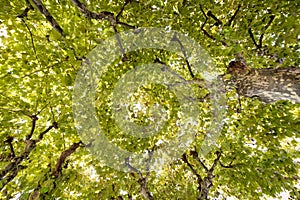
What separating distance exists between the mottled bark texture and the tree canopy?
0.07ft

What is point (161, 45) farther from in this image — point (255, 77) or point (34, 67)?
point (34, 67)

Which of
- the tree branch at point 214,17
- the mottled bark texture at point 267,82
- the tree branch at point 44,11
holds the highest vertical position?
the tree branch at point 44,11

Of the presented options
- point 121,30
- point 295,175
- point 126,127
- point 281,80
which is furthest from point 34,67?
point 295,175

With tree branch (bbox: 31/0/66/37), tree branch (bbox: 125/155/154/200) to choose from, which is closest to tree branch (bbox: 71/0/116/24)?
tree branch (bbox: 31/0/66/37)

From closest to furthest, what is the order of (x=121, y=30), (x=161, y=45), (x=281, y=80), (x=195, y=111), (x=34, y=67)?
(x=281, y=80) → (x=34, y=67) → (x=121, y=30) → (x=161, y=45) → (x=195, y=111)

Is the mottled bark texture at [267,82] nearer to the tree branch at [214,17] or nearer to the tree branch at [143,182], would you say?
the tree branch at [214,17]

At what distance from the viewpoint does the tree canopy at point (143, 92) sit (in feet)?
12.0

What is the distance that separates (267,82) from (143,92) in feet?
14.5

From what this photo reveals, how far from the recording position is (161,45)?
550 cm

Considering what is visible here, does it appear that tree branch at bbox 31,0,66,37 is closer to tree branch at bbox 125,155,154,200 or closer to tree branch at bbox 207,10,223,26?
tree branch at bbox 207,10,223,26

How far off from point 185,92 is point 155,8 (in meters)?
2.79

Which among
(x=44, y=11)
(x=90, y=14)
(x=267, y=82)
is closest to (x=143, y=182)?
(x=267, y=82)

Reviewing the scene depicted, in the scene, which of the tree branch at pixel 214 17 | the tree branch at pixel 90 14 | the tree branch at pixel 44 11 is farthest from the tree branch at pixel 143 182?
the tree branch at pixel 214 17

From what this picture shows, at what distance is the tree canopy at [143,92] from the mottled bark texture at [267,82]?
0.07 feet
